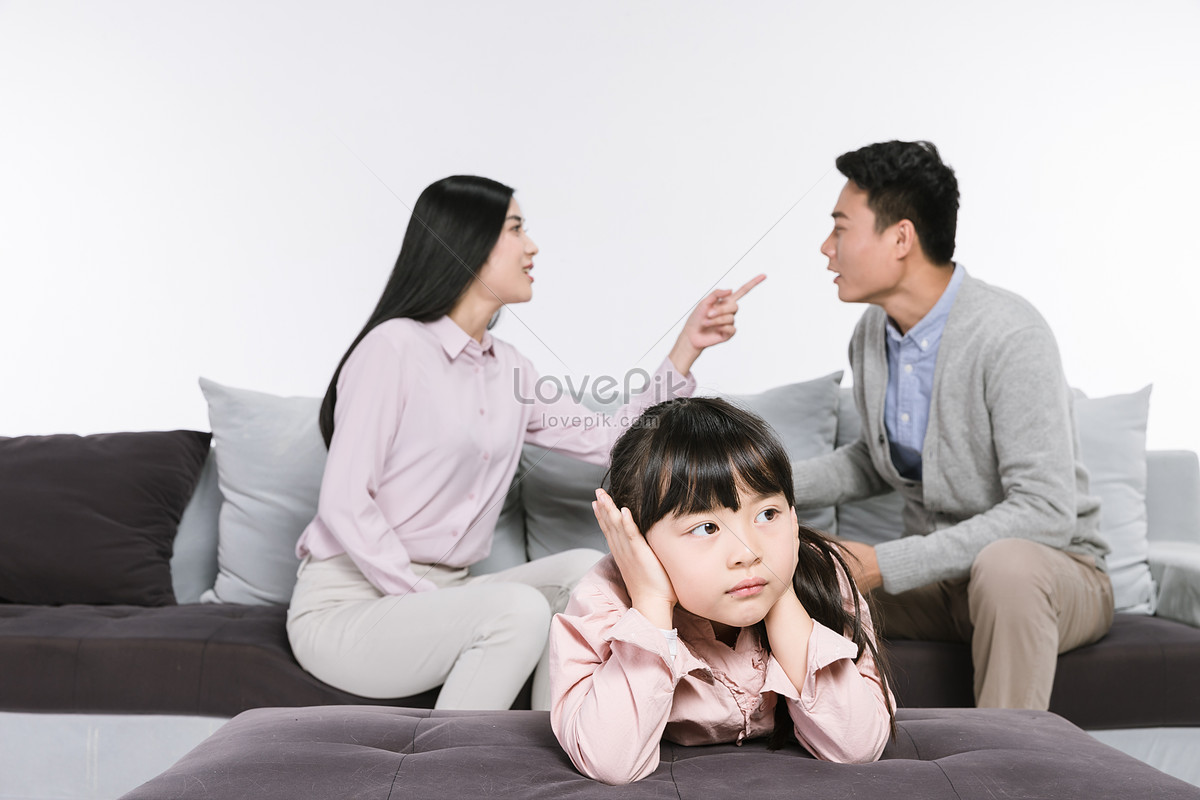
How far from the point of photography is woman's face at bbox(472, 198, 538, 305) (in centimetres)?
175

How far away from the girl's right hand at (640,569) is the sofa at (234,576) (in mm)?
729

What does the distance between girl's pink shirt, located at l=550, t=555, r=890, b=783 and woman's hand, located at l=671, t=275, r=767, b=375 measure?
80 centimetres

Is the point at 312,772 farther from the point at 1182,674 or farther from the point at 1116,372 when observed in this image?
the point at 1116,372

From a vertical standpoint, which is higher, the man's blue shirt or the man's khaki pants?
the man's blue shirt

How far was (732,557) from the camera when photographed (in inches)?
35.2

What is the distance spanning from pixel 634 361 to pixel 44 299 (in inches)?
61.3

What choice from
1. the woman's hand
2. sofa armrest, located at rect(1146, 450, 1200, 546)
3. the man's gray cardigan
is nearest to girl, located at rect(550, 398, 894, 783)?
the man's gray cardigan

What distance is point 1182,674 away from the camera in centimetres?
156

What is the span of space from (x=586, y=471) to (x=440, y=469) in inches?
15.2

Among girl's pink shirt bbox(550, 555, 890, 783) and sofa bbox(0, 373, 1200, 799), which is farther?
sofa bbox(0, 373, 1200, 799)

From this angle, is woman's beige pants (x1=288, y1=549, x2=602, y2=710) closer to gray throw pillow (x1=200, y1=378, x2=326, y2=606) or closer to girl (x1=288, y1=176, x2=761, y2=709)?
girl (x1=288, y1=176, x2=761, y2=709)

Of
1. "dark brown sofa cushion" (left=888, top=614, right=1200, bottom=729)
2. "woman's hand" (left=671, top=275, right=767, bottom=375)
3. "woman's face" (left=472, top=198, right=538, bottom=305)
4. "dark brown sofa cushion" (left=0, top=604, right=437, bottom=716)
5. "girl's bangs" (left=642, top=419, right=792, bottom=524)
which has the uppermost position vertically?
"woman's face" (left=472, top=198, right=538, bottom=305)

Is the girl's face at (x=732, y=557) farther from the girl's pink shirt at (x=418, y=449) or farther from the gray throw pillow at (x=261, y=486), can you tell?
the gray throw pillow at (x=261, y=486)

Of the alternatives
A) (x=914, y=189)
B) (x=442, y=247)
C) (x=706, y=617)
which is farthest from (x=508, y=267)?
(x=706, y=617)
